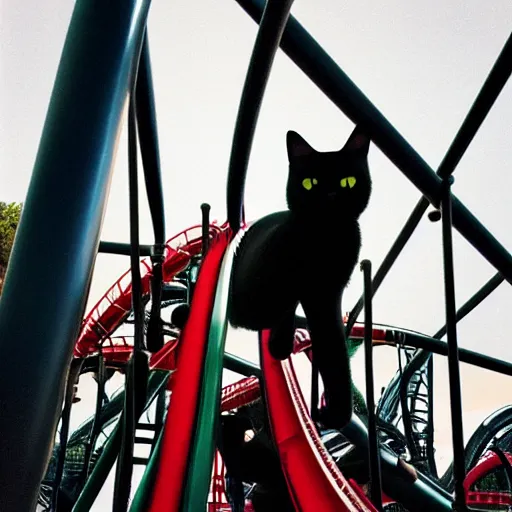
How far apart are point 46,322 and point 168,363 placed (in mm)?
3479

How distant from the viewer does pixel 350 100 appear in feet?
4.29

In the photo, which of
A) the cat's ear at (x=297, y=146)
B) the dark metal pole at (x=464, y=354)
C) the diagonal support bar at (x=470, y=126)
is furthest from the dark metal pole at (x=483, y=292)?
the cat's ear at (x=297, y=146)

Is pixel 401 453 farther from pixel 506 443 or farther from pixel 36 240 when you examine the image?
pixel 36 240

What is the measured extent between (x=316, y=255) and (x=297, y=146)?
0.34 metres

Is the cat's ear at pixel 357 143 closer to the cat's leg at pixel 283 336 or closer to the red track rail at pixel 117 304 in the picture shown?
the cat's leg at pixel 283 336

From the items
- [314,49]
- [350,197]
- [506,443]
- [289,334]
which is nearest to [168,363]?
[289,334]

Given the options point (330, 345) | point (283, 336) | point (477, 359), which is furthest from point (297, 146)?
point (477, 359)

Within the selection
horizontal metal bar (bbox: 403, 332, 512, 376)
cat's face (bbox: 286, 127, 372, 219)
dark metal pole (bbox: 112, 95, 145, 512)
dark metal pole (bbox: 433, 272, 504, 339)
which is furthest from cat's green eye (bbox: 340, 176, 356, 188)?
Result: horizontal metal bar (bbox: 403, 332, 512, 376)

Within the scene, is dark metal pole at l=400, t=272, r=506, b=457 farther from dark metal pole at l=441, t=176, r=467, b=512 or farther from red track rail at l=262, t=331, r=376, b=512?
red track rail at l=262, t=331, r=376, b=512

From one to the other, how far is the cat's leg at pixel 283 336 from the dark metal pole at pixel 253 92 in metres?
0.46

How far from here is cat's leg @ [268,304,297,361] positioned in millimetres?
1953

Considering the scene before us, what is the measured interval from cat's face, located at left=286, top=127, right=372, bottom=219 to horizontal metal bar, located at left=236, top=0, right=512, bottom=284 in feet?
0.56

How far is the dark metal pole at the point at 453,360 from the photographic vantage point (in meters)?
1.09

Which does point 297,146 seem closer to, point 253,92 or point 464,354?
point 253,92
